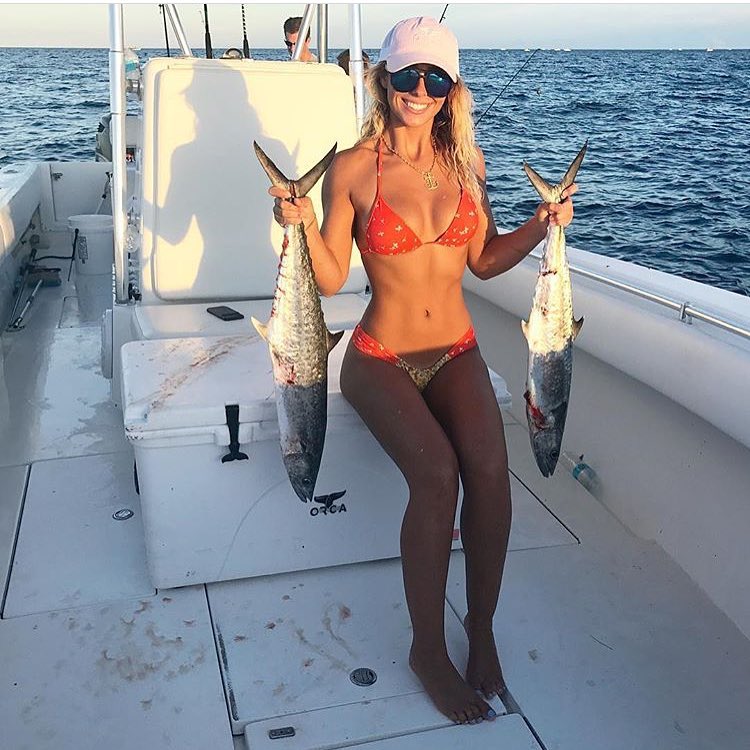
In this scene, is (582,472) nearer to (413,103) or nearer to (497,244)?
(497,244)

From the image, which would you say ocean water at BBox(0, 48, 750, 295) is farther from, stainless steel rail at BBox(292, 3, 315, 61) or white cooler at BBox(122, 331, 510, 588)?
white cooler at BBox(122, 331, 510, 588)

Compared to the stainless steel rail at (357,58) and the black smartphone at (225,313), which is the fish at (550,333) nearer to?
the black smartphone at (225,313)

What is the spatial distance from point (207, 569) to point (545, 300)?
4.17 feet

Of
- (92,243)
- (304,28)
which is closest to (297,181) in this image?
(304,28)

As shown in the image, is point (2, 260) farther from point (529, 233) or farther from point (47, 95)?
point (47, 95)

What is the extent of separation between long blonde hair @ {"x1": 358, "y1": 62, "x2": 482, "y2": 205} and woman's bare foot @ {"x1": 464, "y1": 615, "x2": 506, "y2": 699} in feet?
3.83

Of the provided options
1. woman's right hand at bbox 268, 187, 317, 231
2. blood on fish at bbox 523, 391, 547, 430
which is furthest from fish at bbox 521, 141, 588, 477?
woman's right hand at bbox 268, 187, 317, 231

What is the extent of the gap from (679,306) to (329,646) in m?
1.48

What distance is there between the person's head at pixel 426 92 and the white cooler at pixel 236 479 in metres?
0.72

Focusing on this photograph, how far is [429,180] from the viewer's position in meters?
2.18

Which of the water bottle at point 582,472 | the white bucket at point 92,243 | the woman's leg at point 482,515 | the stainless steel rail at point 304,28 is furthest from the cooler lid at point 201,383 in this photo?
the white bucket at point 92,243

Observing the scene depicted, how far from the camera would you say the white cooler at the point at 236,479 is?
7.22 feet

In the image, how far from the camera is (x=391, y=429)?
2.01m

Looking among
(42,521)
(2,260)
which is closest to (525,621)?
(42,521)
